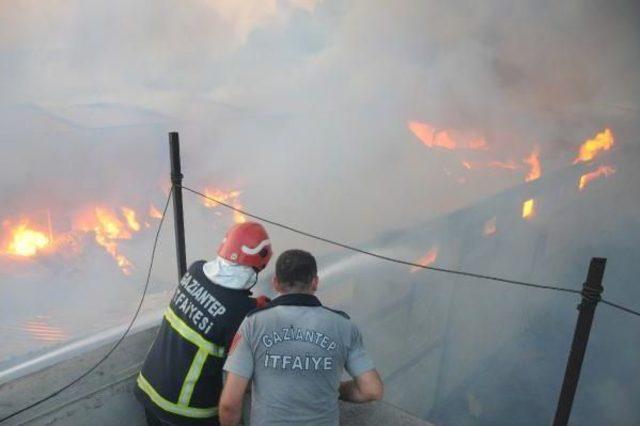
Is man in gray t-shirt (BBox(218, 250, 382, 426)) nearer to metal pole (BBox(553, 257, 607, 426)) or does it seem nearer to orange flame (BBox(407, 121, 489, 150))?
metal pole (BBox(553, 257, 607, 426))

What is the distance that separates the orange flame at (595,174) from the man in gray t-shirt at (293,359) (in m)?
15.2

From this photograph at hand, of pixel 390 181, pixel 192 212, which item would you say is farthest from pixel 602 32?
pixel 192 212

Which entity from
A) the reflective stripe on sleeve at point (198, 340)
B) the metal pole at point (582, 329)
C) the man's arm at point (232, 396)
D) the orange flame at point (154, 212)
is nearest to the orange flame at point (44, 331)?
the orange flame at point (154, 212)

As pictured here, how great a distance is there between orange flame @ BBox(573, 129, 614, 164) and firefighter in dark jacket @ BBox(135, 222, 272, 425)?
53.6 feet

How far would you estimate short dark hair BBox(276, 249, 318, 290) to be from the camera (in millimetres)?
1522

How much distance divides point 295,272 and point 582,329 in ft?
4.46

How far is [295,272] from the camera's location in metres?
1.52

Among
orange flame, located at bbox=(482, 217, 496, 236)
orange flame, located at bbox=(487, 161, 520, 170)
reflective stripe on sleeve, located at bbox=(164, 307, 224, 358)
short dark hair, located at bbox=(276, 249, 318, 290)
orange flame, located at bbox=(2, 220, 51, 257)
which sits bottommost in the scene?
orange flame, located at bbox=(2, 220, 51, 257)

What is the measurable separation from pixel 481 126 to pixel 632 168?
6.23 m

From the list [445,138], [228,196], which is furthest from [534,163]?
[228,196]

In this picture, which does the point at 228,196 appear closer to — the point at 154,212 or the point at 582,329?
the point at 154,212

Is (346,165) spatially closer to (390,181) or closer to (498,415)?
(390,181)

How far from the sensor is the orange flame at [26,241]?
50.7ft

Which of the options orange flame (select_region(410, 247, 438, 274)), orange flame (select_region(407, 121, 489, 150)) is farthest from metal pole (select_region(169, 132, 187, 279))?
orange flame (select_region(407, 121, 489, 150))
